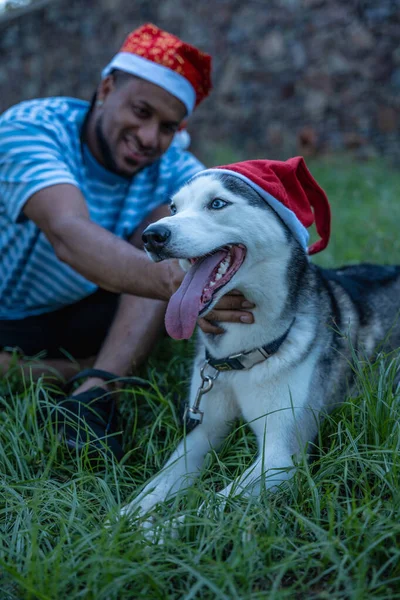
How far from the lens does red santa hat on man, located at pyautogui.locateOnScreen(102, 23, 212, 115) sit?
9.18 ft

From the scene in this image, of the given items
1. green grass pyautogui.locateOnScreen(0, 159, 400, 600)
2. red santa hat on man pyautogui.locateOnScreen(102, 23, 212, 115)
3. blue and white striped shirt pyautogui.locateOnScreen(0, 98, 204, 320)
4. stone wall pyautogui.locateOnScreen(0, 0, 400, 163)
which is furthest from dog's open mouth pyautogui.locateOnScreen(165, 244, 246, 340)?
stone wall pyautogui.locateOnScreen(0, 0, 400, 163)

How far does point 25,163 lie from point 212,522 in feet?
5.45

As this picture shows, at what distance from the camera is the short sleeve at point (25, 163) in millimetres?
2418

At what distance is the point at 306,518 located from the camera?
151 cm

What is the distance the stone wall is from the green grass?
5784 millimetres

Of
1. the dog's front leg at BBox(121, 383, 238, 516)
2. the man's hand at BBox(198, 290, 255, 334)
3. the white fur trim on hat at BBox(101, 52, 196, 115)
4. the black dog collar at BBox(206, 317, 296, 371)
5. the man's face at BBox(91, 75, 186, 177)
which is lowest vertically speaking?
the dog's front leg at BBox(121, 383, 238, 516)

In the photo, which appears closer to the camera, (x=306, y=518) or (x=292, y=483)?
(x=306, y=518)

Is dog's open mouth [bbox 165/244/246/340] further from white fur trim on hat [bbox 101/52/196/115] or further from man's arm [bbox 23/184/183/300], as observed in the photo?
white fur trim on hat [bbox 101/52/196/115]

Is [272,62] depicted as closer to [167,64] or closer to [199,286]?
[167,64]

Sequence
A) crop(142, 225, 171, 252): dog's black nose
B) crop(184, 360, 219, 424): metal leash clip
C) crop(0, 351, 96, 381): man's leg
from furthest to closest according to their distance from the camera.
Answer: crop(0, 351, 96, 381): man's leg, crop(184, 360, 219, 424): metal leash clip, crop(142, 225, 171, 252): dog's black nose

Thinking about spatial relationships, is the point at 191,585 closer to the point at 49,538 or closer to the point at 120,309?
the point at 49,538

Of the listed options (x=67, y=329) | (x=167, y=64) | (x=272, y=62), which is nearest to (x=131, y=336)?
(x=67, y=329)

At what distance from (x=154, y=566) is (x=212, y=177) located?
3.89 ft

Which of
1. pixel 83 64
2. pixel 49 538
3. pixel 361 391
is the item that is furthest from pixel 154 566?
pixel 83 64
